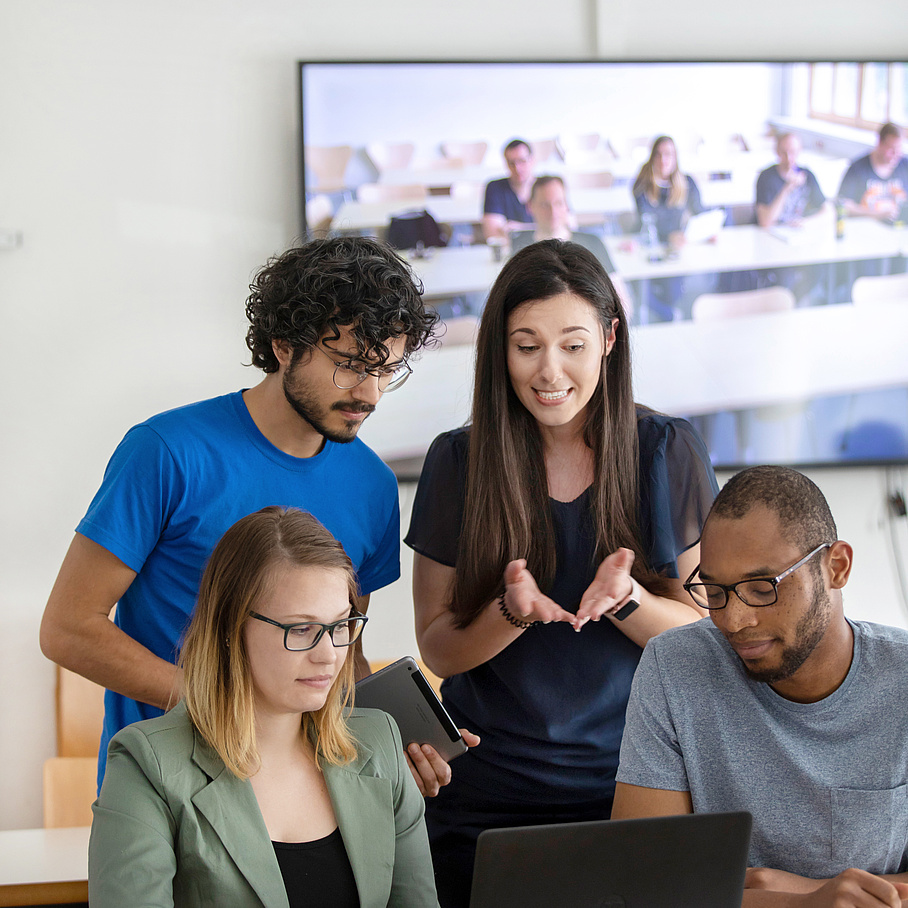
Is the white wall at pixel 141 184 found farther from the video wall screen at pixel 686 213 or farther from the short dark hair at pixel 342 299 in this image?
the short dark hair at pixel 342 299

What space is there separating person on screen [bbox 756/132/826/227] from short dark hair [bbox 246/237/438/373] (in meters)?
1.57

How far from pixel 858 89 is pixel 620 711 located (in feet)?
7.16

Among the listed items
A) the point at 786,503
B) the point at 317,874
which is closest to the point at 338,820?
the point at 317,874

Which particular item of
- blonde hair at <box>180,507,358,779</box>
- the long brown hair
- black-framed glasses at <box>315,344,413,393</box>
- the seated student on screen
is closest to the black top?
the seated student on screen

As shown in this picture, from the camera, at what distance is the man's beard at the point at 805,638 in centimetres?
123

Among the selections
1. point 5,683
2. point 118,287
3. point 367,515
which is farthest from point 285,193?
point 5,683

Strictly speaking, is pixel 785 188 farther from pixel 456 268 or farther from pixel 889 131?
pixel 456 268

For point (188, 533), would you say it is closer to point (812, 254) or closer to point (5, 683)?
point (5, 683)

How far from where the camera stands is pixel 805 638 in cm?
123

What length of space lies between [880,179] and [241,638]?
7.92ft

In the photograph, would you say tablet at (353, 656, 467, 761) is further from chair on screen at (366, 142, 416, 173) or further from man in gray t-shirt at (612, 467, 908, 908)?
chair on screen at (366, 142, 416, 173)

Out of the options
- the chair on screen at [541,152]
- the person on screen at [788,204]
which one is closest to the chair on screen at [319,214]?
the chair on screen at [541,152]

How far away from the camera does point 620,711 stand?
1541 mm

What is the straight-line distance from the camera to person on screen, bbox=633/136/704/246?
278cm
